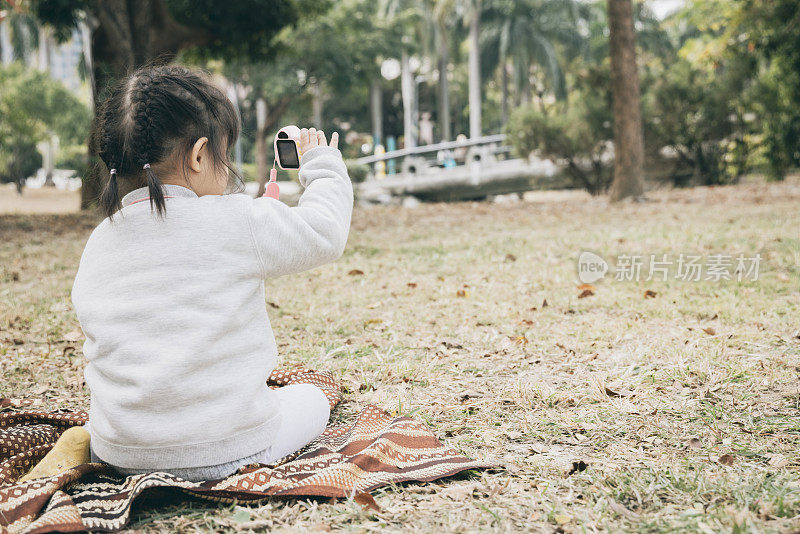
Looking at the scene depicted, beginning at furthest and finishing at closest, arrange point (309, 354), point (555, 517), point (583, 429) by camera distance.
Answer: point (309, 354), point (583, 429), point (555, 517)

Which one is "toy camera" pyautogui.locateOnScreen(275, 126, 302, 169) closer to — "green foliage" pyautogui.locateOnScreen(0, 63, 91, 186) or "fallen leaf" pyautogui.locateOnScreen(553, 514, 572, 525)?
"fallen leaf" pyautogui.locateOnScreen(553, 514, 572, 525)

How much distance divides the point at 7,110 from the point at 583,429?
3135cm

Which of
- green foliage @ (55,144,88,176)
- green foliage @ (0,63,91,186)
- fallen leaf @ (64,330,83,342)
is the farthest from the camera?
green foliage @ (55,144,88,176)

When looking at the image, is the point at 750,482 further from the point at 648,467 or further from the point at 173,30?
the point at 173,30

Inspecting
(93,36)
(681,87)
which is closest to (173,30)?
(93,36)

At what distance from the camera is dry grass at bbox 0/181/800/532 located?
1.86 m

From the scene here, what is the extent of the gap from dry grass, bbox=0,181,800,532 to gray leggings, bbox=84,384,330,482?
10cm

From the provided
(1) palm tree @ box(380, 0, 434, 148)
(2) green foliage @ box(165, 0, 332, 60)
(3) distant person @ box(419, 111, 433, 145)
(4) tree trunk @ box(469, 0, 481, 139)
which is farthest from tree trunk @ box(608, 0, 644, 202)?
(3) distant person @ box(419, 111, 433, 145)

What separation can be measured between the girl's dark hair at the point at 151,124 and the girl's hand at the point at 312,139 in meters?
0.30

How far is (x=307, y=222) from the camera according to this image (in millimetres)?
1973

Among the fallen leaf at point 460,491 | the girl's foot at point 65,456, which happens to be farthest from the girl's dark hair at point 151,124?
the fallen leaf at point 460,491

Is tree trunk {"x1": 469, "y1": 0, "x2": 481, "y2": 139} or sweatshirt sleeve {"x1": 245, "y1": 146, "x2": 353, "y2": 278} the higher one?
tree trunk {"x1": 469, "y1": 0, "x2": 481, "y2": 139}

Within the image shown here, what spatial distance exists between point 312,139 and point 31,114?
30935 millimetres

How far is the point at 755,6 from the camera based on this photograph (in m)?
11.9
